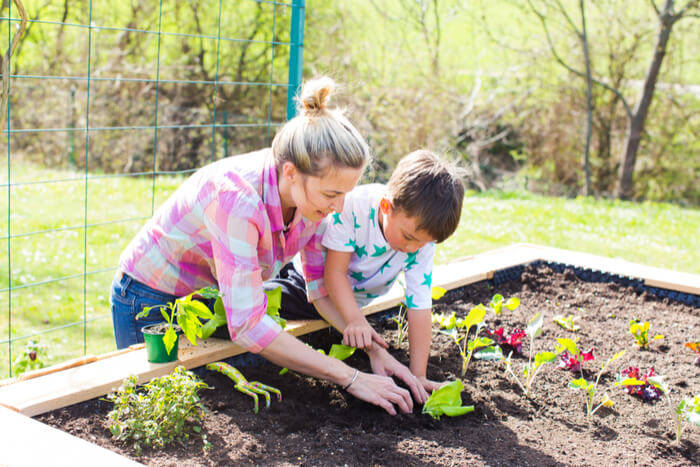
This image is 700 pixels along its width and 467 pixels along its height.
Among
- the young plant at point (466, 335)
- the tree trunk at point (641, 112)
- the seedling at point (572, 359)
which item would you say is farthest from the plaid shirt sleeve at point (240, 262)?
the tree trunk at point (641, 112)

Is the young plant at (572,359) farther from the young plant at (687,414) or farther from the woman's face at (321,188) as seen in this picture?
the woman's face at (321,188)

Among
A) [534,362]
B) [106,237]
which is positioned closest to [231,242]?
[534,362]

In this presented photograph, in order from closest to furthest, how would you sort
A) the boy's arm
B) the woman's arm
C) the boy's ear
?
the woman's arm
the boy's ear
the boy's arm

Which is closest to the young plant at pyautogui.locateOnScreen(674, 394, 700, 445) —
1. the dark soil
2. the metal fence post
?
the dark soil

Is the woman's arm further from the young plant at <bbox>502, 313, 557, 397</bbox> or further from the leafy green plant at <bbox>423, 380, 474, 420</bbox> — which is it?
the young plant at <bbox>502, 313, 557, 397</bbox>

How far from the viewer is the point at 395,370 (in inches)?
86.4

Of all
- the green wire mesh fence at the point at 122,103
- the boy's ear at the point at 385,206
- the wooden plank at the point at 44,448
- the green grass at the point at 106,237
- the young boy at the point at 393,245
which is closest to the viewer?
the wooden plank at the point at 44,448

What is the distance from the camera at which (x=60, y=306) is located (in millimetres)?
3846

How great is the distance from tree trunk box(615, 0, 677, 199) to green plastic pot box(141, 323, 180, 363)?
875 centimetres

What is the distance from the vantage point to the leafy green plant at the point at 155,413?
1632 mm

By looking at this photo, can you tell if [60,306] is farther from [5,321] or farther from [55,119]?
[55,119]

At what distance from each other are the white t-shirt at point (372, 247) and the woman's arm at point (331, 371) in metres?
0.41

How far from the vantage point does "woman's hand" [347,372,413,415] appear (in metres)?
1.93

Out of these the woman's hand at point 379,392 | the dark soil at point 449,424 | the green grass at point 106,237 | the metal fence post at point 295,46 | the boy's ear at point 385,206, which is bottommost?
the green grass at point 106,237
